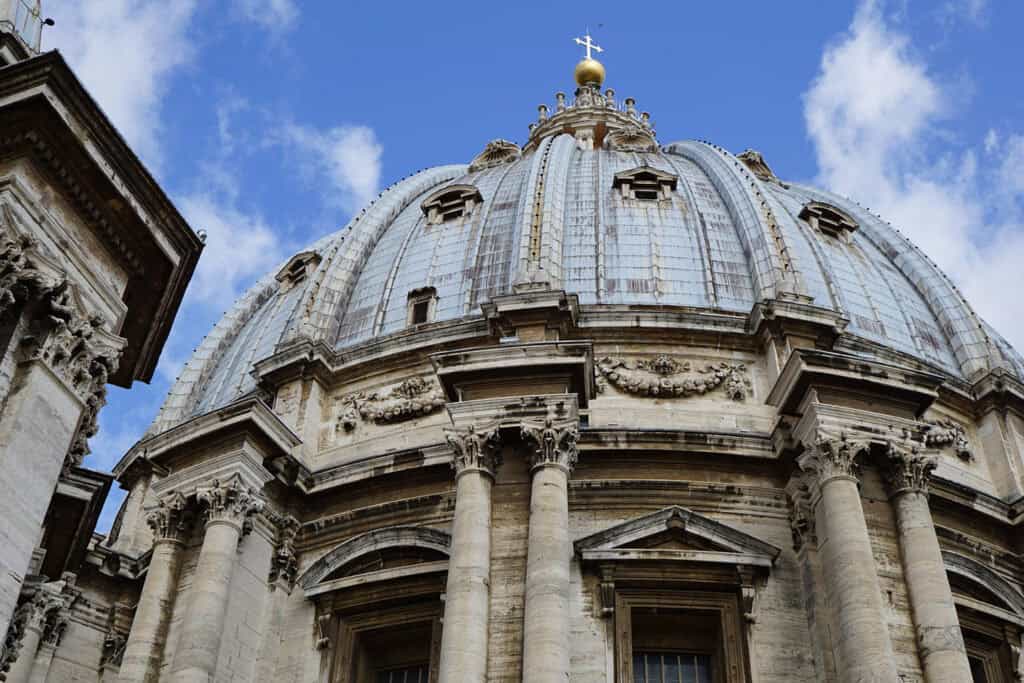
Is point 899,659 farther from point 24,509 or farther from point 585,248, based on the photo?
point 585,248

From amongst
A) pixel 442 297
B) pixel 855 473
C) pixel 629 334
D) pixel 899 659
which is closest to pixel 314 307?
pixel 442 297

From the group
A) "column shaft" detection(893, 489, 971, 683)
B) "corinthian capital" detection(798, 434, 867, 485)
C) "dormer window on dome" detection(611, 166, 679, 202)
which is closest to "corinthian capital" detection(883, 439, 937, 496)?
"column shaft" detection(893, 489, 971, 683)

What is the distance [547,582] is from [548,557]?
455 mm

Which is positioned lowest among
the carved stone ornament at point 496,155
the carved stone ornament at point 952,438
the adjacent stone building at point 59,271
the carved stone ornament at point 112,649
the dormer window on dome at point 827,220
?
the adjacent stone building at point 59,271

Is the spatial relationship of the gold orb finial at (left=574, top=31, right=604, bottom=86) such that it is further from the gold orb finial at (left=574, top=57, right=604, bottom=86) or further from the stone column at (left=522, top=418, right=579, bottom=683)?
the stone column at (left=522, top=418, right=579, bottom=683)

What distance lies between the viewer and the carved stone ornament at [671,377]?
25.5 metres

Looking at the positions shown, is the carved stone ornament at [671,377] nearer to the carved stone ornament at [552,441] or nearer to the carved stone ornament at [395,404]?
the carved stone ornament at [395,404]

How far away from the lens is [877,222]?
132 feet

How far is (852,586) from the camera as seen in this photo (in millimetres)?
18375

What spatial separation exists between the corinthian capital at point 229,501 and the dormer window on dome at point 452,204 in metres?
15.1

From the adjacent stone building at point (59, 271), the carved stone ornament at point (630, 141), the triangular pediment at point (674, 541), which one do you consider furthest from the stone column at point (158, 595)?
the carved stone ornament at point (630, 141)

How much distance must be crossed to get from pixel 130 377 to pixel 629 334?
47.1 ft

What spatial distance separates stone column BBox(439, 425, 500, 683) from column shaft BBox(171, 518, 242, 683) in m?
3.99

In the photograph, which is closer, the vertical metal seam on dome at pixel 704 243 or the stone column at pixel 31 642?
the stone column at pixel 31 642
